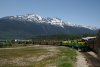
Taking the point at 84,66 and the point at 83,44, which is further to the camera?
the point at 83,44

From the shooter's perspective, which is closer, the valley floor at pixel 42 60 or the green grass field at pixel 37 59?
the valley floor at pixel 42 60

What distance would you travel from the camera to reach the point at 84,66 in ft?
127

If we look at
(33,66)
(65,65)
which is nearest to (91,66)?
(65,65)

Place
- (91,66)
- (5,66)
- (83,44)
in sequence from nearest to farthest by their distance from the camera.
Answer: (91,66)
(5,66)
(83,44)

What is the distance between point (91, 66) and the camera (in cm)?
3803

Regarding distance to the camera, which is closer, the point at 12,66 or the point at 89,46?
the point at 12,66

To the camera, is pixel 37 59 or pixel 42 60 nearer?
pixel 42 60

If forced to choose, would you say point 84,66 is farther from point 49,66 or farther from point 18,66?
point 18,66

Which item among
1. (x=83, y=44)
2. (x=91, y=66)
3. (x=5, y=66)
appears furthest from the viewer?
(x=83, y=44)

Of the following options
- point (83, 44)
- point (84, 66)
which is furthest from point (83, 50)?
point (84, 66)

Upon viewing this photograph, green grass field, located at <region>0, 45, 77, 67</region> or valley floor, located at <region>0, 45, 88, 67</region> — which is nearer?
valley floor, located at <region>0, 45, 88, 67</region>

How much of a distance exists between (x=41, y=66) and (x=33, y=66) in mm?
1703

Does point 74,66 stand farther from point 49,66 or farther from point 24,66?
point 24,66

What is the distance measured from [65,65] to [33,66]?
21.7ft
